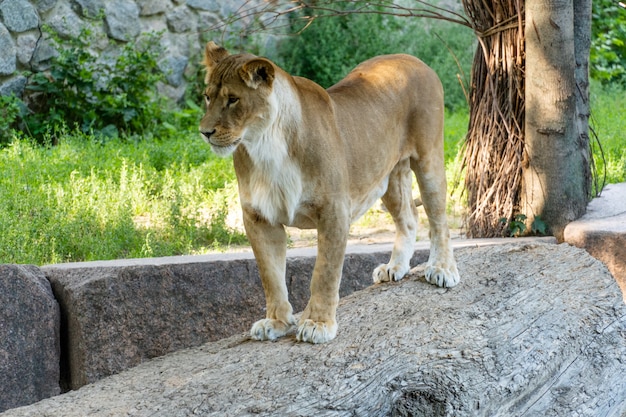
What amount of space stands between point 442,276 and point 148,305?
161 centimetres

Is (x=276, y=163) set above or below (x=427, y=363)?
above

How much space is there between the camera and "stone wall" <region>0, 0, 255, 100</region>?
8.57 meters

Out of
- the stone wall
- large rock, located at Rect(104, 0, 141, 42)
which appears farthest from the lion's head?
large rock, located at Rect(104, 0, 141, 42)

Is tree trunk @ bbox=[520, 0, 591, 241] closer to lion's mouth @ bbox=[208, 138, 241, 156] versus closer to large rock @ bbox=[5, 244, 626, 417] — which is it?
large rock @ bbox=[5, 244, 626, 417]

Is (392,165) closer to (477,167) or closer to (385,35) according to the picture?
(477,167)

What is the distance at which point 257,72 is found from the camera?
362 cm

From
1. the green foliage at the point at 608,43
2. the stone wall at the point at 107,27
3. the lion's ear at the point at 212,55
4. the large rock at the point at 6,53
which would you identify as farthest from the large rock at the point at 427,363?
the green foliage at the point at 608,43

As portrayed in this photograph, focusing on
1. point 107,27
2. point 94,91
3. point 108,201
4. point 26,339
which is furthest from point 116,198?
point 107,27

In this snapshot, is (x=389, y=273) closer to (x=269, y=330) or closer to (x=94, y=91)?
(x=269, y=330)

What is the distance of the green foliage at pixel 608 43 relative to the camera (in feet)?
41.6

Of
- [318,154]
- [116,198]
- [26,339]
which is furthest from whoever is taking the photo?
[116,198]

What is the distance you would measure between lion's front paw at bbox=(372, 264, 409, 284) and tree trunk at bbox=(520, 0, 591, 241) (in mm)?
1654

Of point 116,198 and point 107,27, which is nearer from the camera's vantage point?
point 116,198

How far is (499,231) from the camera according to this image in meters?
6.18
